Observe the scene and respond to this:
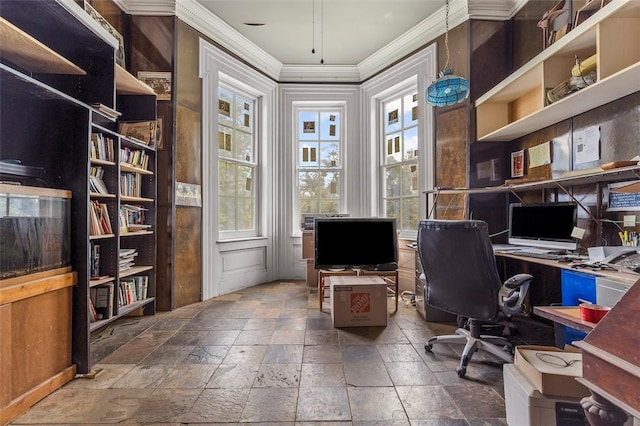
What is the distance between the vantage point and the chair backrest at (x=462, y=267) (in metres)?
1.82

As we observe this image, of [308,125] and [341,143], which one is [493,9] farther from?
[308,125]

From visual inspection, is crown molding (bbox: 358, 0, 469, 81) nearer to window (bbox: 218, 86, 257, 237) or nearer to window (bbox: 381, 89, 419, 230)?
window (bbox: 381, 89, 419, 230)

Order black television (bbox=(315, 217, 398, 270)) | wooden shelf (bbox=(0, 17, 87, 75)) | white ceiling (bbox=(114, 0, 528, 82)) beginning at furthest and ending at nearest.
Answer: white ceiling (bbox=(114, 0, 528, 82))
black television (bbox=(315, 217, 398, 270))
wooden shelf (bbox=(0, 17, 87, 75))

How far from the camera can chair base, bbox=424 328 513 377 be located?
191cm

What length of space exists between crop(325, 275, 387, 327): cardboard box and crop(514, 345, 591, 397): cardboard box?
1.53 meters

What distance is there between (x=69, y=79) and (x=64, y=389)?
216 cm

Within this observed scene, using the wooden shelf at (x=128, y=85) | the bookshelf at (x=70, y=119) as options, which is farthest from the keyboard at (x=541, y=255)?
the wooden shelf at (x=128, y=85)

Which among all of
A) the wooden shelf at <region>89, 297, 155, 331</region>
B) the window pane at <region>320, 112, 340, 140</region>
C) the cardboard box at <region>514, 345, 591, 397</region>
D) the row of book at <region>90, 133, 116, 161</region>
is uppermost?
the window pane at <region>320, 112, 340, 140</region>

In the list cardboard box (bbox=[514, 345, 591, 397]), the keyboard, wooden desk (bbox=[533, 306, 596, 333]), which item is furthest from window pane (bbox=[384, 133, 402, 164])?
cardboard box (bbox=[514, 345, 591, 397])

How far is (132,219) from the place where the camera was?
288 centimetres

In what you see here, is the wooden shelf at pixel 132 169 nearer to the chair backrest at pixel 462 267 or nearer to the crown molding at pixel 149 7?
the crown molding at pixel 149 7

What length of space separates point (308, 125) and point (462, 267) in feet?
11.6

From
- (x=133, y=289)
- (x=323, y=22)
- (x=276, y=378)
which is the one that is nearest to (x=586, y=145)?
(x=276, y=378)

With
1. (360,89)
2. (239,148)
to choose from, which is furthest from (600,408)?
Answer: (360,89)
